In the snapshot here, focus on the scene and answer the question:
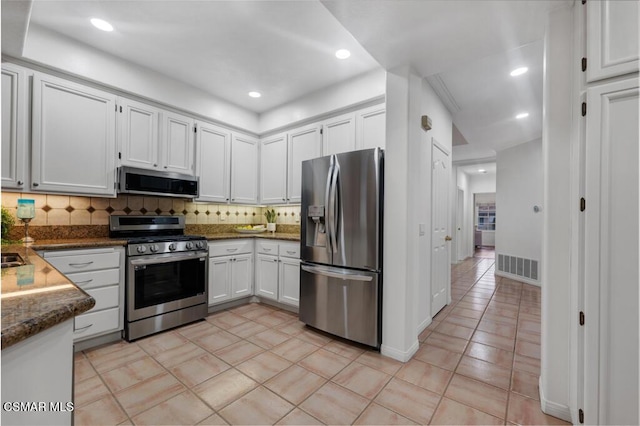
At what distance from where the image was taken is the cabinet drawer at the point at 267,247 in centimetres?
351

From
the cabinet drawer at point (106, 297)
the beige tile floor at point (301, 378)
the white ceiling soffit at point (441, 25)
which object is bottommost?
the beige tile floor at point (301, 378)

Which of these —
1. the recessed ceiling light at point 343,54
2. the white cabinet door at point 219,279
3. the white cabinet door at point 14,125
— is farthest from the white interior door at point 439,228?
the white cabinet door at point 14,125

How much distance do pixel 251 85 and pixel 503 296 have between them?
4.71 meters

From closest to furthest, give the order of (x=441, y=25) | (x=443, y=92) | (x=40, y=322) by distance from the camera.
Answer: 1. (x=40, y=322)
2. (x=441, y=25)
3. (x=443, y=92)

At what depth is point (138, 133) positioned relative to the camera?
9.75 ft

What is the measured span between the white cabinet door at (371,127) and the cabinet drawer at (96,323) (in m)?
2.90

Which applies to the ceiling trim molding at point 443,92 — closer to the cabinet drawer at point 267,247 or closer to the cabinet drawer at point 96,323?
the cabinet drawer at point 267,247

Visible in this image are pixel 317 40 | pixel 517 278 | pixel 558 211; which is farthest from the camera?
pixel 517 278

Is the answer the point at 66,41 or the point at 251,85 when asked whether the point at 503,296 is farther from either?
the point at 66,41

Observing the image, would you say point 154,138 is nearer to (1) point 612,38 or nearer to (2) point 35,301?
(2) point 35,301

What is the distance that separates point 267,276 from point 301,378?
1.68 metres

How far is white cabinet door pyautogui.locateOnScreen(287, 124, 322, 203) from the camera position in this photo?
3533mm

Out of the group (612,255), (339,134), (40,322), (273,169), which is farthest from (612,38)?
(273,169)

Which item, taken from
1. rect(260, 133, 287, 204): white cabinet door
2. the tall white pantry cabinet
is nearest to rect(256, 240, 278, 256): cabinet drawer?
rect(260, 133, 287, 204): white cabinet door
